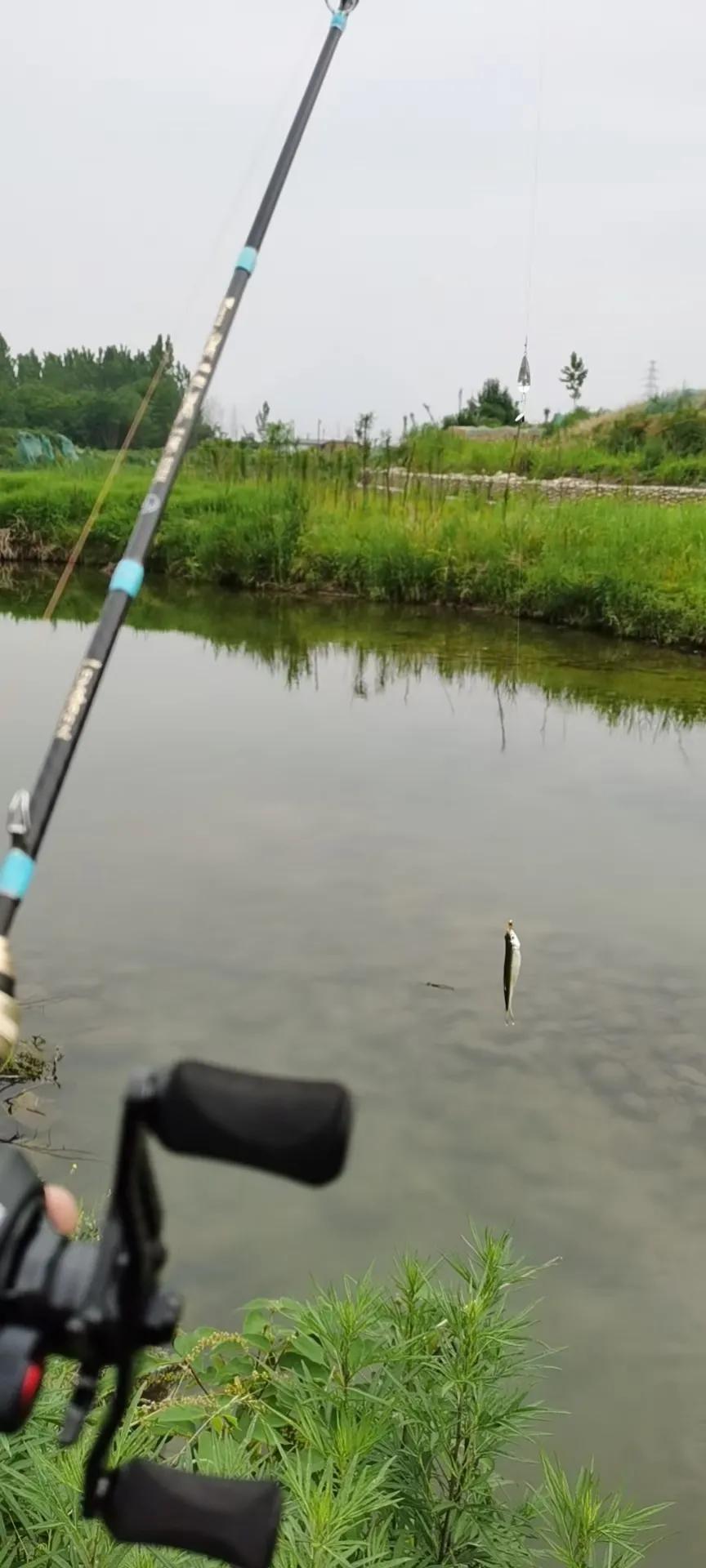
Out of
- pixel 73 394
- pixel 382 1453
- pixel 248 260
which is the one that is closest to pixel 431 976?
pixel 382 1453

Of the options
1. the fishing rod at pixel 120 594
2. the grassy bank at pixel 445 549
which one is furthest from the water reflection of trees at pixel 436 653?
the fishing rod at pixel 120 594

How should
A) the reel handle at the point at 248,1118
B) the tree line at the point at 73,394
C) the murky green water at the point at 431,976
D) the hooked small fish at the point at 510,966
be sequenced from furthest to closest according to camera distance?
the tree line at the point at 73,394
the hooked small fish at the point at 510,966
the murky green water at the point at 431,976
the reel handle at the point at 248,1118

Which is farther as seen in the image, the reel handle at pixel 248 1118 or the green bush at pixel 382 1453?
the green bush at pixel 382 1453

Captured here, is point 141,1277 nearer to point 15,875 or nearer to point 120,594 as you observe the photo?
point 15,875

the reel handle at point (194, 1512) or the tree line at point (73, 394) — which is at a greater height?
the tree line at point (73, 394)

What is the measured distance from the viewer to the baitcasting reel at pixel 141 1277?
1.67 feet

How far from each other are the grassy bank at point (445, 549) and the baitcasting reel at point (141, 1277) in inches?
334

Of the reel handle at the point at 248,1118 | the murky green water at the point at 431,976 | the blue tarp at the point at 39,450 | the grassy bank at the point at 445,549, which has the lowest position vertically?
the murky green water at the point at 431,976

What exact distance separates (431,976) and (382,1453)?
2089mm

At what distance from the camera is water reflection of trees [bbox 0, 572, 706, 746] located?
738 centimetres

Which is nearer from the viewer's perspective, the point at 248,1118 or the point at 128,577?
the point at 248,1118

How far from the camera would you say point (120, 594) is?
4.44ft

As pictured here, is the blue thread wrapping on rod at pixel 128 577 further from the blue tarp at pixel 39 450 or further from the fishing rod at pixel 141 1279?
the blue tarp at pixel 39 450

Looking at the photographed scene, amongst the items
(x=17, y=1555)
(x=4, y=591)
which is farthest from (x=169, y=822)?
(x=4, y=591)
